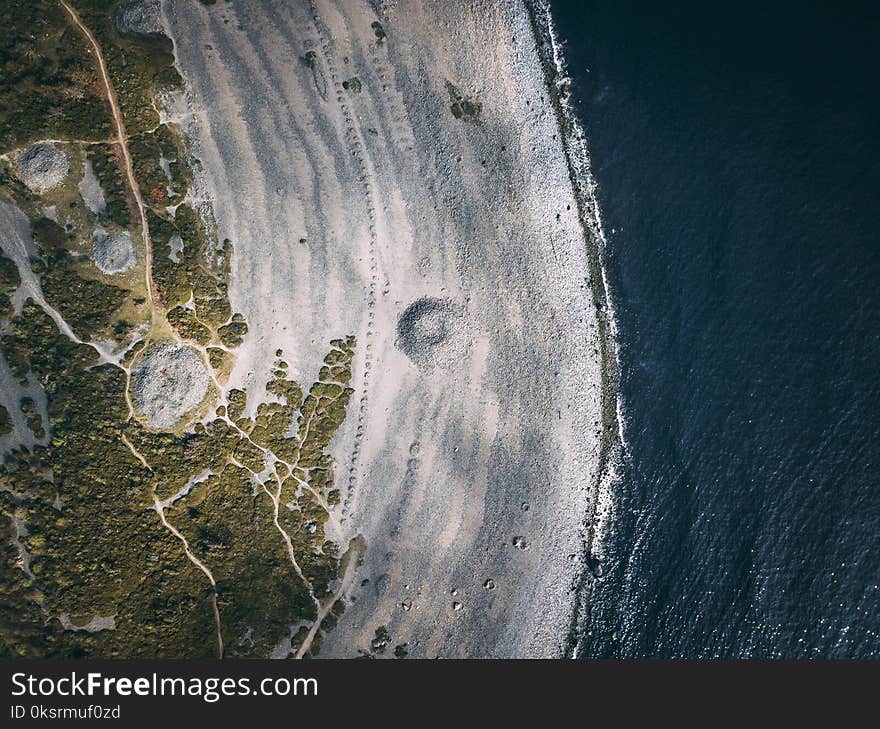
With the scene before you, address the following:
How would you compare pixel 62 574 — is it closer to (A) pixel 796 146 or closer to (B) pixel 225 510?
(B) pixel 225 510

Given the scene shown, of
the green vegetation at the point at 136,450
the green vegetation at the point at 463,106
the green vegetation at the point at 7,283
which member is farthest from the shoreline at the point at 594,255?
the green vegetation at the point at 7,283

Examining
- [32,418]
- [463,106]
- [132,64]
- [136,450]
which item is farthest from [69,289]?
[463,106]

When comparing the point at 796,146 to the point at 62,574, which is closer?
the point at 62,574

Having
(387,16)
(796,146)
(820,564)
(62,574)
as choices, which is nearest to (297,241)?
(387,16)

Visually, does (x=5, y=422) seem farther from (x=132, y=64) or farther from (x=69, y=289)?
(x=132, y=64)

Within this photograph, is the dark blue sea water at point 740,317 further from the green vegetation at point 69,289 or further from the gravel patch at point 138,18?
→ the green vegetation at point 69,289

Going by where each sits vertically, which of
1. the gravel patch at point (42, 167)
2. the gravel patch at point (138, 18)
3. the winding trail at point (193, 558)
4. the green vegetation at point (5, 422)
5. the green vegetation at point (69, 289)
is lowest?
the winding trail at point (193, 558)
